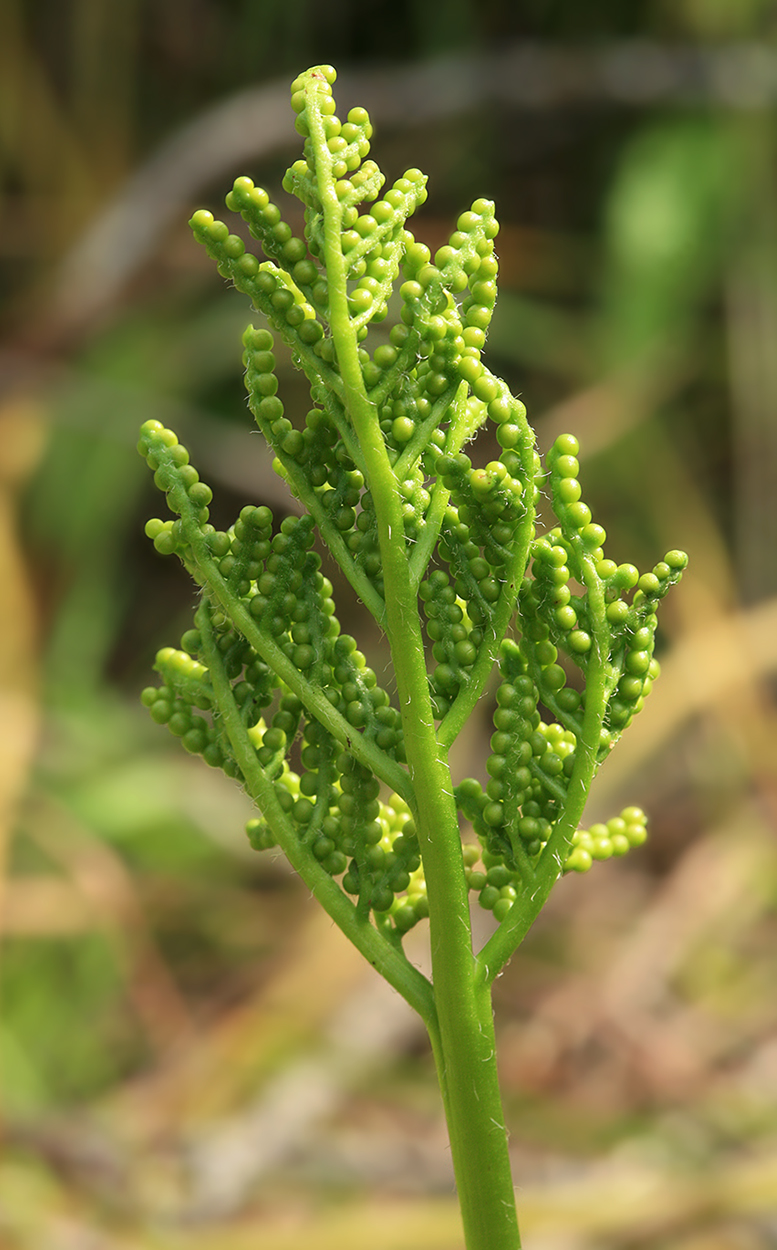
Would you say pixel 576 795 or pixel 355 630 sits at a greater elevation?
pixel 355 630

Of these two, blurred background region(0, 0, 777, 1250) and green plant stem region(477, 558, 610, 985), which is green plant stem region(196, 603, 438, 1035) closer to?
green plant stem region(477, 558, 610, 985)

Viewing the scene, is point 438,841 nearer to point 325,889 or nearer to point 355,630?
point 325,889

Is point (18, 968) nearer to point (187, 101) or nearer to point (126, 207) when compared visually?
point (126, 207)

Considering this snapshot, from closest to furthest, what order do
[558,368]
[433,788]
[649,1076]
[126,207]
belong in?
[433,788] → [649,1076] → [126,207] → [558,368]

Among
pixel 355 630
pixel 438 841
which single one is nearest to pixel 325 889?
pixel 438 841

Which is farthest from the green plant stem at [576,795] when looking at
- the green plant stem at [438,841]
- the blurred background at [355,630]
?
the blurred background at [355,630]

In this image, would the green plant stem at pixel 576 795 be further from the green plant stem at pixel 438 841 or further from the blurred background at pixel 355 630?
the blurred background at pixel 355 630

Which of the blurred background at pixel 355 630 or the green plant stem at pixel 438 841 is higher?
the blurred background at pixel 355 630

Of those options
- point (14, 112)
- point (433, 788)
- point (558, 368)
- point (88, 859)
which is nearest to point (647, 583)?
point (433, 788)
